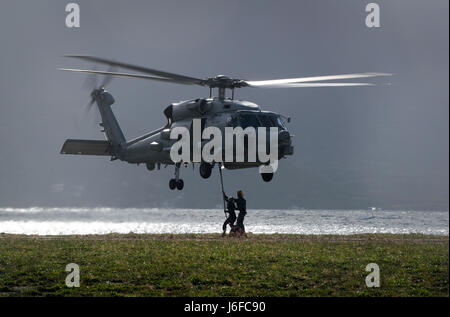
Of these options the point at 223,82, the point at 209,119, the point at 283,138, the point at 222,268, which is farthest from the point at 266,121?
the point at 222,268

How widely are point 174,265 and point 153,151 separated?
44.5 ft

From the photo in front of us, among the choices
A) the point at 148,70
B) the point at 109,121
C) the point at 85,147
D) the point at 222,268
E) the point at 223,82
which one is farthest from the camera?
the point at 109,121

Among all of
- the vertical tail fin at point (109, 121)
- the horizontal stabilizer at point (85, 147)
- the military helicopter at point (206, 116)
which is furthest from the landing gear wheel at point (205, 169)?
the vertical tail fin at point (109, 121)

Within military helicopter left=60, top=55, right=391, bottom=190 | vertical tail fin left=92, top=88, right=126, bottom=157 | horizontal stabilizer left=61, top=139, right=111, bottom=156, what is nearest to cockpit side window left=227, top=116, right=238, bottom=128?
military helicopter left=60, top=55, right=391, bottom=190

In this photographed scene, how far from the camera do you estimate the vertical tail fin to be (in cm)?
4475

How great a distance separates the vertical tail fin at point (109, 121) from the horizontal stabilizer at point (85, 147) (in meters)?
0.72

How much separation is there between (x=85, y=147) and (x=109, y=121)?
610 cm

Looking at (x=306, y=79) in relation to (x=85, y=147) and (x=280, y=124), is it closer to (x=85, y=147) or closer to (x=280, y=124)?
(x=280, y=124)

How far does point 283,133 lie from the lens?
32.0m

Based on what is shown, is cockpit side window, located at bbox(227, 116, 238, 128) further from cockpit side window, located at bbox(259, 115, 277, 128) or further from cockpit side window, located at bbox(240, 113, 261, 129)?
cockpit side window, located at bbox(259, 115, 277, 128)

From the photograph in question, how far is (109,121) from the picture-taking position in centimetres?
4791
